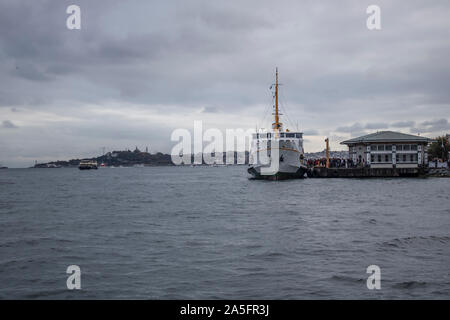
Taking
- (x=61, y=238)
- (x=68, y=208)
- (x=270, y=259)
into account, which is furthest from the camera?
(x=68, y=208)

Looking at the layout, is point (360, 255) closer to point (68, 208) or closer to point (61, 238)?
point (61, 238)

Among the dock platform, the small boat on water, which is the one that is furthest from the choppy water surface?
the dock platform

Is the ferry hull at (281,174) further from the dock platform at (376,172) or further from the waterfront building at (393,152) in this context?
the waterfront building at (393,152)

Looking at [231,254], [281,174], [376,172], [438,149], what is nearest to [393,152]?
[376,172]

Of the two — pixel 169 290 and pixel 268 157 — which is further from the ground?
pixel 268 157

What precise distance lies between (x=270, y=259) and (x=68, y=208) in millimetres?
22838

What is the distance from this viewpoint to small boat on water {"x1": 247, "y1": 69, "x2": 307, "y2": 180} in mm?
59406

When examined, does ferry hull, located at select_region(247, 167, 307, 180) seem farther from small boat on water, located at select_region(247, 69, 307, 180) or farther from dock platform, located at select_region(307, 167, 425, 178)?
dock platform, located at select_region(307, 167, 425, 178)

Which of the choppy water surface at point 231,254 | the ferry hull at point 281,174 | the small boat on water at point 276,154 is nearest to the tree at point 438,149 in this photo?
the ferry hull at point 281,174

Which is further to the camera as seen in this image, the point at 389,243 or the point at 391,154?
the point at 391,154

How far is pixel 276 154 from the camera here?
5944cm
